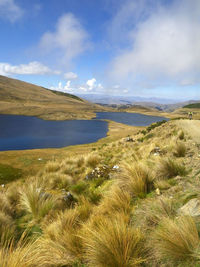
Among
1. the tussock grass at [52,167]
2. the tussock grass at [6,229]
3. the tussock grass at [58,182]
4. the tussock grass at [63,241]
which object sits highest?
the tussock grass at [63,241]

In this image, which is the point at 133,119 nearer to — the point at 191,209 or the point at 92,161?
the point at 92,161

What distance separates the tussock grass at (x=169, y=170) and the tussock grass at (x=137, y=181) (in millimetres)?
595

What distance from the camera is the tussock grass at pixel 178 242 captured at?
74.9 inches

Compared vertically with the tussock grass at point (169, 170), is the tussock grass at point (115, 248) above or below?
below

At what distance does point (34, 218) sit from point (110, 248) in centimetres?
264

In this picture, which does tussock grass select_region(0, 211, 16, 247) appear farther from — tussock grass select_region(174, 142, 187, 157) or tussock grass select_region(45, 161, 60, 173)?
tussock grass select_region(174, 142, 187, 157)

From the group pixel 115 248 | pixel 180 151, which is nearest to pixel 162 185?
pixel 115 248

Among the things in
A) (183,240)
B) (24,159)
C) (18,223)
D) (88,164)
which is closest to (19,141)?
(24,159)

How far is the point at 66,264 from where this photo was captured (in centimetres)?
222

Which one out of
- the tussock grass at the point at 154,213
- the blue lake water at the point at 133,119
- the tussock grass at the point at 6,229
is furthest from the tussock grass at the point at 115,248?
the blue lake water at the point at 133,119

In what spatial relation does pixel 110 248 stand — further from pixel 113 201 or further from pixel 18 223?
pixel 18 223

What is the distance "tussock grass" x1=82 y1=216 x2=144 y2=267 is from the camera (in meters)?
1.95

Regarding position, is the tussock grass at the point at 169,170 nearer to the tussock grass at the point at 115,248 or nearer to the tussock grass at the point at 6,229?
the tussock grass at the point at 115,248

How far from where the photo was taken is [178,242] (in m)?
1.96
